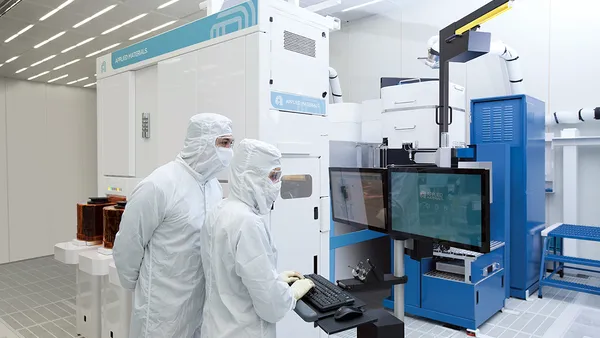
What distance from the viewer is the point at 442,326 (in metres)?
3.66

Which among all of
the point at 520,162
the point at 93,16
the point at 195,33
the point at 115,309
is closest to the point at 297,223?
the point at 195,33

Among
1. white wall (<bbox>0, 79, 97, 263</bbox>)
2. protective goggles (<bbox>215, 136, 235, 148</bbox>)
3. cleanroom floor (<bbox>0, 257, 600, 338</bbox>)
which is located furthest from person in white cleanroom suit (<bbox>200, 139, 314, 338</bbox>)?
A: white wall (<bbox>0, 79, 97, 263</bbox>)

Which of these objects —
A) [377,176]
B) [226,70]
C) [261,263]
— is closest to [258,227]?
[261,263]

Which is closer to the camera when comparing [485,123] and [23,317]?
[23,317]

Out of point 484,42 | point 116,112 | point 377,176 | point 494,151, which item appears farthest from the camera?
point 494,151

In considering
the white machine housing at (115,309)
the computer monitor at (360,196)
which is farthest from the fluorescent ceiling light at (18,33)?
the computer monitor at (360,196)

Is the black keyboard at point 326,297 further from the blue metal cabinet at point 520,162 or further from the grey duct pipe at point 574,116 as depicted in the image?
the grey duct pipe at point 574,116

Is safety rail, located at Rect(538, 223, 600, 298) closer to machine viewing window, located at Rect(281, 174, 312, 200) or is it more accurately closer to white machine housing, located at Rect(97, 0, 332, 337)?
white machine housing, located at Rect(97, 0, 332, 337)

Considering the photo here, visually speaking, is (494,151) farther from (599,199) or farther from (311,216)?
(311,216)

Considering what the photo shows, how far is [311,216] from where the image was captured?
2709 mm

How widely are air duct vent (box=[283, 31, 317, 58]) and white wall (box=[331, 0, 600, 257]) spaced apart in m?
3.56

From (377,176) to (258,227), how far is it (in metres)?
0.84

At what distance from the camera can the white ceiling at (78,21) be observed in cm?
467

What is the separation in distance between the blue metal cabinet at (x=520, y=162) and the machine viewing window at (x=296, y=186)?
2.36 metres
